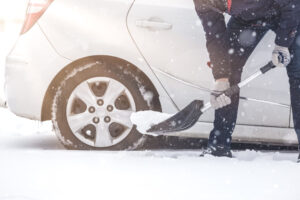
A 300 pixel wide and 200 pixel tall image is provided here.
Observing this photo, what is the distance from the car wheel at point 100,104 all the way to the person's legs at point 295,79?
0.98 m

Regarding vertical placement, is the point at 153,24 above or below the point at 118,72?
above

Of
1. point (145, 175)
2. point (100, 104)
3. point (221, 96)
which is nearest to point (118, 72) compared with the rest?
point (100, 104)

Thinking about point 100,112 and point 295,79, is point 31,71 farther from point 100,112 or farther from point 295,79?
point 295,79

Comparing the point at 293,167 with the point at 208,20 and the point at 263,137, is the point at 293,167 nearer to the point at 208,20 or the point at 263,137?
the point at 263,137

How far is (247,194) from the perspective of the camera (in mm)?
2496

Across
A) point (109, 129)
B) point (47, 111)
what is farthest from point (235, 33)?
point (47, 111)

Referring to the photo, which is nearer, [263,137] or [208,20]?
[208,20]

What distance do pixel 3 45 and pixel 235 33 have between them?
4.26m

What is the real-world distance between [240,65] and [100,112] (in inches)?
41.4

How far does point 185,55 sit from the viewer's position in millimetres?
3637

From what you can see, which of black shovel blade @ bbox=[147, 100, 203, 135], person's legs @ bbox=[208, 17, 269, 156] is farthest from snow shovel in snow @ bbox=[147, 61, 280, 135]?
person's legs @ bbox=[208, 17, 269, 156]

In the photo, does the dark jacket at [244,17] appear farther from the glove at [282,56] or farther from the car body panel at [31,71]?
the car body panel at [31,71]

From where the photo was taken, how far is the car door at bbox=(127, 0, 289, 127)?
11.9ft

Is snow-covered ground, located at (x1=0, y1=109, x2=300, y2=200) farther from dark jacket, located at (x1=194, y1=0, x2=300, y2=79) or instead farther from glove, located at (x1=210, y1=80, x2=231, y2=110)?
dark jacket, located at (x1=194, y1=0, x2=300, y2=79)
